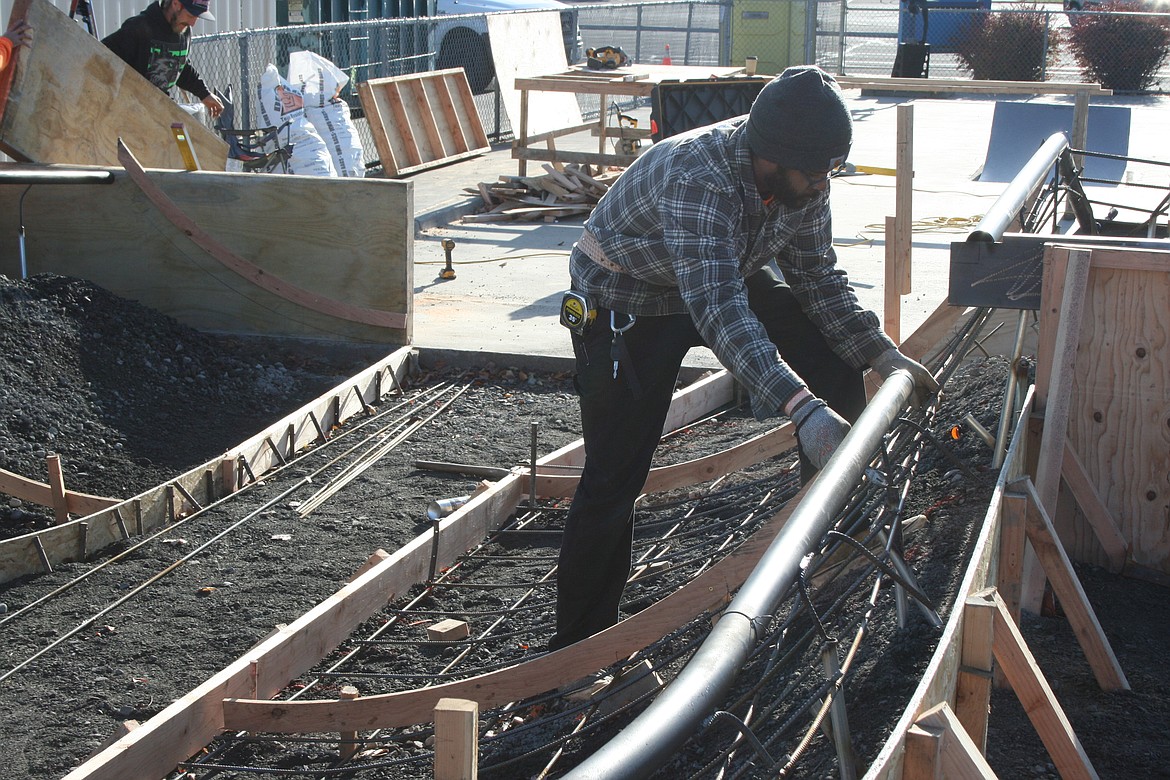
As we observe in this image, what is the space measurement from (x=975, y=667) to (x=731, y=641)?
2.96ft

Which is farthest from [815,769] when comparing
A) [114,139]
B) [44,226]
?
[114,139]

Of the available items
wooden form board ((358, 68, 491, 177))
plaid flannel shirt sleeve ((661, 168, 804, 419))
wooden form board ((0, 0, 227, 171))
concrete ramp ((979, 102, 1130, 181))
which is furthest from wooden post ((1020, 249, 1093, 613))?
wooden form board ((358, 68, 491, 177))

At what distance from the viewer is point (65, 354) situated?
20.9ft

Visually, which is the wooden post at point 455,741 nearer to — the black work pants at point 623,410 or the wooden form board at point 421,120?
the black work pants at point 623,410

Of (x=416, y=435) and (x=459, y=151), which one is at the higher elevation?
(x=459, y=151)

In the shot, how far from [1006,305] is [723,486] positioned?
1799 mm

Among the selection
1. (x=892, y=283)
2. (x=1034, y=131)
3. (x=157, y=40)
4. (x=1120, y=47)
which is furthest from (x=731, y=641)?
(x=1120, y=47)

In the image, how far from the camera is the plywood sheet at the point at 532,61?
13.5 meters

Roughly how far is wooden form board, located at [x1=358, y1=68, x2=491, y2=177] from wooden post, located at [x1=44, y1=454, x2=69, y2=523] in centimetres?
830

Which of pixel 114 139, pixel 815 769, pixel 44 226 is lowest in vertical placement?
pixel 815 769

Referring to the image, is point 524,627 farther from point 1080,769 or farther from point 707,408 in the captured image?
point 707,408

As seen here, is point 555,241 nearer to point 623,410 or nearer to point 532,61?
point 532,61

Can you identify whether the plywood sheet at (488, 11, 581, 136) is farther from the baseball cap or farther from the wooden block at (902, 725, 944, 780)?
the wooden block at (902, 725, 944, 780)

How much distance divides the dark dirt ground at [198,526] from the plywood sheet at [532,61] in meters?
6.79
